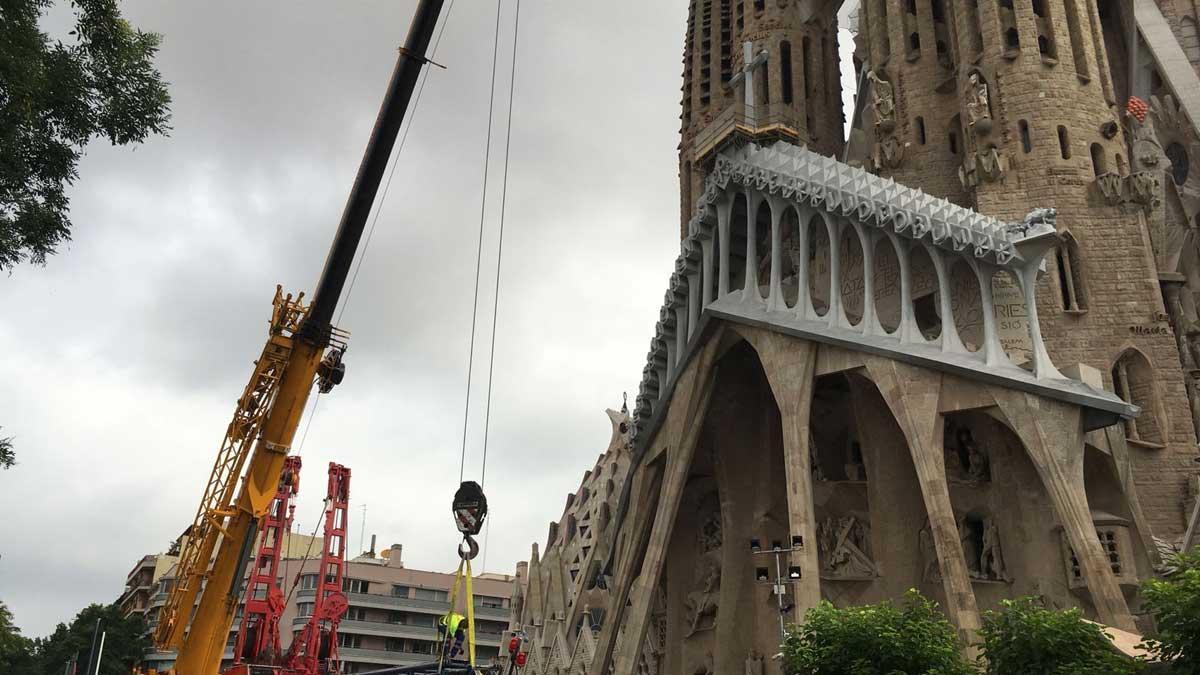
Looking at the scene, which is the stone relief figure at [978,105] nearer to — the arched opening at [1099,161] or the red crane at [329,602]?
the arched opening at [1099,161]

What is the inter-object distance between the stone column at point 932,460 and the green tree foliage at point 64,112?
18015 mm

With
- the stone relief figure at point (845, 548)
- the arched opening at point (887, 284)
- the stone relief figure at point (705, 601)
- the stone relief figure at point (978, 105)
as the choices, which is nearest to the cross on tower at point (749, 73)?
the stone relief figure at point (978, 105)

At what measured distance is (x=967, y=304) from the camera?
89.0ft

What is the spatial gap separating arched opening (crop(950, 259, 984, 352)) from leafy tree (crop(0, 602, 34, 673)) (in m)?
28.2

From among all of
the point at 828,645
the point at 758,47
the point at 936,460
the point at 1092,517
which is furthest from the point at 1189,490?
the point at 758,47

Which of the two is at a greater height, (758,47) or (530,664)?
(758,47)

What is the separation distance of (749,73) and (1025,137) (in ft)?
44.4

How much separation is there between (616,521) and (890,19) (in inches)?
741

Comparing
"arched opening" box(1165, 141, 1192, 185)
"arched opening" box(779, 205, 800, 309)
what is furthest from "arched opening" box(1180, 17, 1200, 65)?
"arched opening" box(779, 205, 800, 309)

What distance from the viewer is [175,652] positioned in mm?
17922

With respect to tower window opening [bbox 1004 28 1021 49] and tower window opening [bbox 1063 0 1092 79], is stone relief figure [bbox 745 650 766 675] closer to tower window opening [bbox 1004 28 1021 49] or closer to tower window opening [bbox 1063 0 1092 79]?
tower window opening [bbox 1063 0 1092 79]

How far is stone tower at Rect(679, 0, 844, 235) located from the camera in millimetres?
42844

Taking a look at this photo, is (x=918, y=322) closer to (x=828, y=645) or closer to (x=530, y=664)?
(x=828, y=645)

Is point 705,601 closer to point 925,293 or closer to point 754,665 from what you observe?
point 754,665
